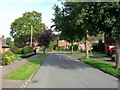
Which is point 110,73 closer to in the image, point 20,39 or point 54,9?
point 54,9

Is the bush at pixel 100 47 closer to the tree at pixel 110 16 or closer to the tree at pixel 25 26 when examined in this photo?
the tree at pixel 25 26

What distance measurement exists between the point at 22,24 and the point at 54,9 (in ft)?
227

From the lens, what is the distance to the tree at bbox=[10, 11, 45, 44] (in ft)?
353

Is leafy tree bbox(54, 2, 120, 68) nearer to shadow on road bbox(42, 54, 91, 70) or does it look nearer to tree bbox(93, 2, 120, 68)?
tree bbox(93, 2, 120, 68)

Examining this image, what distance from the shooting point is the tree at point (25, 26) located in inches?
4238

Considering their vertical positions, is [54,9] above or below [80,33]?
above

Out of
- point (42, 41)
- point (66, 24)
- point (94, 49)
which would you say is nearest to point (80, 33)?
point (66, 24)

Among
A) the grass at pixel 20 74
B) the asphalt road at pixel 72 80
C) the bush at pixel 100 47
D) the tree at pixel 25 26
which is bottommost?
the asphalt road at pixel 72 80

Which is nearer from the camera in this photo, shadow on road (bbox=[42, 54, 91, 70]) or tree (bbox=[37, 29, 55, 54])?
shadow on road (bbox=[42, 54, 91, 70])

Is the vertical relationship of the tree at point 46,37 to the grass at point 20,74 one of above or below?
above

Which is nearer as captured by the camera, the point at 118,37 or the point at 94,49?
the point at 118,37

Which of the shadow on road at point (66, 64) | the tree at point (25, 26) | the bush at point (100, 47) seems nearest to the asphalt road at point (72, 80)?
the shadow on road at point (66, 64)

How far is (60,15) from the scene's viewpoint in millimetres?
41062

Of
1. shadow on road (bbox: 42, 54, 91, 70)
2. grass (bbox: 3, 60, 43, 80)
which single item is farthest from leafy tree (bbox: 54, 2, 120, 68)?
grass (bbox: 3, 60, 43, 80)
